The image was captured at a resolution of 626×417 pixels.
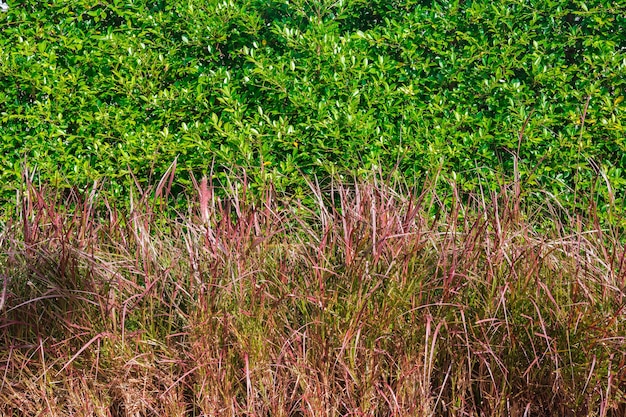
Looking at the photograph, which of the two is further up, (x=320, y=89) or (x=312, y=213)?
(x=320, y=89)

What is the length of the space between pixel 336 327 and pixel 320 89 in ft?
6.20

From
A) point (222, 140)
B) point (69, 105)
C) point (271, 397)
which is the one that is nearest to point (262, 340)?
point (271, 397)

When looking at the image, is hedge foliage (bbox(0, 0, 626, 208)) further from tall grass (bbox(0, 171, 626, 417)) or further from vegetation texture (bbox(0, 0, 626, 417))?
tall grass (bbox(0, 171, 626, 417))

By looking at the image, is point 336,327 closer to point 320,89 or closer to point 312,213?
point 312,213

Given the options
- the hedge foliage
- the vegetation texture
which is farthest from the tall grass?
the hedge foliage

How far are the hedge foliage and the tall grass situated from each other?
3.52ft

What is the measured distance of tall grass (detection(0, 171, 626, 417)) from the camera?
10.6ft

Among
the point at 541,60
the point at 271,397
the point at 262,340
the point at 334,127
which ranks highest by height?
the point at 541,60

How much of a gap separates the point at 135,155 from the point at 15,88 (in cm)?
92

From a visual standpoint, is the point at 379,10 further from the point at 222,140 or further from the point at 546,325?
the point at 546,325

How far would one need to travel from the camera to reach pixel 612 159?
15.3ft

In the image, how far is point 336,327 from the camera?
3.27 m

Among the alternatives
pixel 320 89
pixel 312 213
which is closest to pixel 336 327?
pixel 312 213

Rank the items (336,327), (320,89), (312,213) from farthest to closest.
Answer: (320,89) < (312,213) < (336,327)
